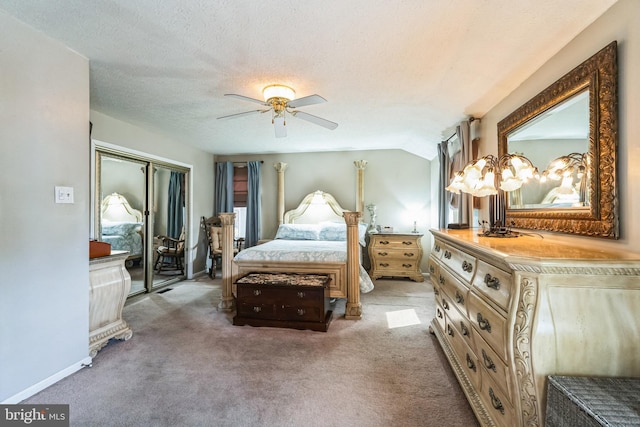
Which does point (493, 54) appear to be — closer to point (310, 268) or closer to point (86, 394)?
point (310, 268)

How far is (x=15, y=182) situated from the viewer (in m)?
1.76

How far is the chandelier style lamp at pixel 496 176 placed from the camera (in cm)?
196

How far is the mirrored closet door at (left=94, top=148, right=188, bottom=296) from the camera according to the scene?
361 cm

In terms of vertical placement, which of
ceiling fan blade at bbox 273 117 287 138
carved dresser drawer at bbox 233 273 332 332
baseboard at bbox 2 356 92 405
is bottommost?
baseboard at bbox 2 356 92 405

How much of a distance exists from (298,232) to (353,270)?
1.88 metres

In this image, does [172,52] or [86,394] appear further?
[172,52]

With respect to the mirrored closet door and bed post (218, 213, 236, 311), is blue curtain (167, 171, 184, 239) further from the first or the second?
bed post (218, 213, 236, 311)

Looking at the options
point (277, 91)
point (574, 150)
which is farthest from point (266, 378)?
point (574, 150)

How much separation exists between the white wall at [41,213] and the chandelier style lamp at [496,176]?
10.2ft

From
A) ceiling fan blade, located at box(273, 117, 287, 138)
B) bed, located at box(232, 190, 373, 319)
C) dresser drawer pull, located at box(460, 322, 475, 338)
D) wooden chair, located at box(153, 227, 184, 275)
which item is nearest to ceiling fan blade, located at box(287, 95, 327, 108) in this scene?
ceiling fan blade, located at box(273, 117, 287, 138)

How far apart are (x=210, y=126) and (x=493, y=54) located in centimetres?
342

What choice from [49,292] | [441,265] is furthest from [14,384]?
[441,265]

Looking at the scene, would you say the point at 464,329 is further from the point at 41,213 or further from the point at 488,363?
the point at 41,213

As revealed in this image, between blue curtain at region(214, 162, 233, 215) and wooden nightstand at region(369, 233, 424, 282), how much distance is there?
9.92 feet
